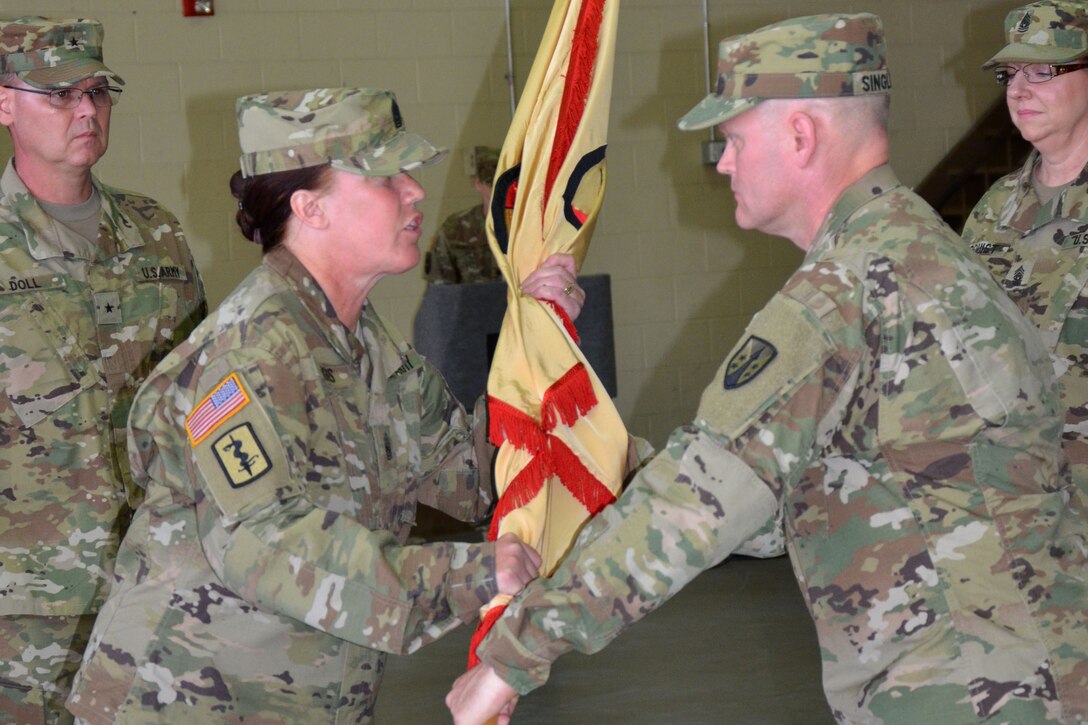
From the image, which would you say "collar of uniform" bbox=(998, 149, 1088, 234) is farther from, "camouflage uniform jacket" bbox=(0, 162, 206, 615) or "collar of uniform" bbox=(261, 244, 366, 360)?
"camouflage uniform jacket" bbox=(0, 162, 206, 615)

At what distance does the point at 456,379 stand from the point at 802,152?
3.73 metres

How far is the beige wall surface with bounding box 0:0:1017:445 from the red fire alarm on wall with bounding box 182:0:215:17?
41 millimetres

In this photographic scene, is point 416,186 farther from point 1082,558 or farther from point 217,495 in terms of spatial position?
point 1082,558

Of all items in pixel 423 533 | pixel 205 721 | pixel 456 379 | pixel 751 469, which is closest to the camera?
pixel 751 469

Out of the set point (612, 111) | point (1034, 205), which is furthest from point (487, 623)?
point (612, 111)

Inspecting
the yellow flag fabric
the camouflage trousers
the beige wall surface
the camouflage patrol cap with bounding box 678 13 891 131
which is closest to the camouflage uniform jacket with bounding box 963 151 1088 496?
the yellow flag fabric

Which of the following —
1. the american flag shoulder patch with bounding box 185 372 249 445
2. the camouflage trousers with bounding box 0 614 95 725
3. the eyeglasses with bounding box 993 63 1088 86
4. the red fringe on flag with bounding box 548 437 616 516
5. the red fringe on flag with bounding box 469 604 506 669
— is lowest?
the camouflage trousers with bounding box 0 614 95 725

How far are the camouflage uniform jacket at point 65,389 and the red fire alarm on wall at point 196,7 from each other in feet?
11.0

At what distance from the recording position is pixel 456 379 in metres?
5.48

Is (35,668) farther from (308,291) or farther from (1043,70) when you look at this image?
(1043,70)

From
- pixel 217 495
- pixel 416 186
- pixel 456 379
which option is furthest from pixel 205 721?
pixel 456 379

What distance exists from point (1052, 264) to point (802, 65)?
1.64 meters

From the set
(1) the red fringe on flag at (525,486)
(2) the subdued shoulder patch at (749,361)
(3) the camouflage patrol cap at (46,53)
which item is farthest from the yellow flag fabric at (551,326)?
(3) the camouflage patrol cap at (46,53)

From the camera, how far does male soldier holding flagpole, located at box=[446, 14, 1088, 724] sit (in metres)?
1.67
